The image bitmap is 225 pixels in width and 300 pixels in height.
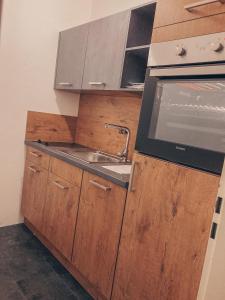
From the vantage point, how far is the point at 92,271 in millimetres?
1639

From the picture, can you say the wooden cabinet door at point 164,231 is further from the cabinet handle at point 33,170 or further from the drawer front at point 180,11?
the cabinet handle at point 33,170

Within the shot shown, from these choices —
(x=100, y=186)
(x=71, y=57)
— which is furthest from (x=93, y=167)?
(x=71, y=57)

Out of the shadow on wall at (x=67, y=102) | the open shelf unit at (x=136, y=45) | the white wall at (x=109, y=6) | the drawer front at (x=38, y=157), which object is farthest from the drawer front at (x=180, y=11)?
the shadow on wall at (x=67, y=102)

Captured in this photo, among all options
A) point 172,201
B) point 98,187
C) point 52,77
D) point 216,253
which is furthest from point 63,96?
point 216,253

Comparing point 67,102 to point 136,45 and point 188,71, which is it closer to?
point 136,45

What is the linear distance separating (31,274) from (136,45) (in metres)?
1.81

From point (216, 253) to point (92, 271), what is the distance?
1.06m

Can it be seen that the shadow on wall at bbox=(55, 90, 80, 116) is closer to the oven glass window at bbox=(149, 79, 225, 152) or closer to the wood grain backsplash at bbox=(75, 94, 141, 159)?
the wood grain backsplash at bbox=(75, 94, 141, 159)

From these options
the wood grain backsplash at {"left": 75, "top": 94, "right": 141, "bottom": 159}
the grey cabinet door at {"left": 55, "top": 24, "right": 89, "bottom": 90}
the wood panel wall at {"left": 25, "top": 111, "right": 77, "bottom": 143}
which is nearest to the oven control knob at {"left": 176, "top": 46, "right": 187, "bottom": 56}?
the wood grain backsplash at {"left": 75, "top": 94, "right": 141, "bottom": 159}

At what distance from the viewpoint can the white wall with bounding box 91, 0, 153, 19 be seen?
7.28 ft

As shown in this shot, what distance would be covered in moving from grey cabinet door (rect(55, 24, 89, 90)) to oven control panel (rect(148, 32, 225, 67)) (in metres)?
1.10

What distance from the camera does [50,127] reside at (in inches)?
103

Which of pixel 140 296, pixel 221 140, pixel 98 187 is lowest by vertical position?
pixel 140 296

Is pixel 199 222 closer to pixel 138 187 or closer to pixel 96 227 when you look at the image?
pixel 138 187
